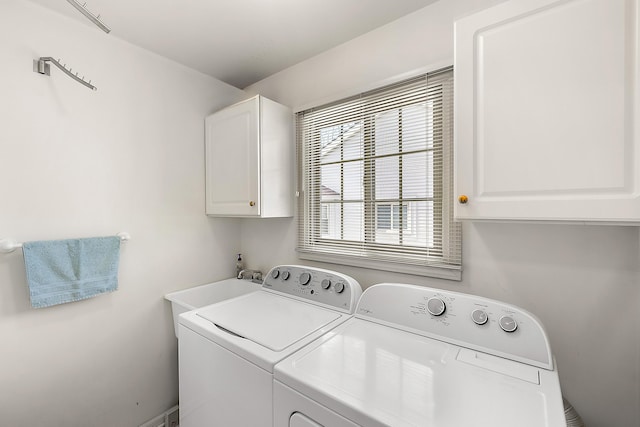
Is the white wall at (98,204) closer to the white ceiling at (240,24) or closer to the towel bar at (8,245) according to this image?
the towel bar at (8,245)

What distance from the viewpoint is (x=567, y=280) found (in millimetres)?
1104

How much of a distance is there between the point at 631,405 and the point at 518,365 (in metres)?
0.54

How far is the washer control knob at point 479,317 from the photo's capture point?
1.04m

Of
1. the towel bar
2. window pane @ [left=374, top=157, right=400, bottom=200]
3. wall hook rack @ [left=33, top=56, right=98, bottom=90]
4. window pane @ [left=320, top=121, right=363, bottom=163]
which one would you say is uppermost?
wall hook rack @ [left=33, top=56, right=98, bottom=90]

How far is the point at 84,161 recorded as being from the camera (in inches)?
A: 61.2

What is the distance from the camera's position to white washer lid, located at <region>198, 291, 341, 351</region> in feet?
3.64

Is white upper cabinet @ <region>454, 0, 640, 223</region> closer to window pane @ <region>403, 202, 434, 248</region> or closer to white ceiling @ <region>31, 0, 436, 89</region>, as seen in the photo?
window pane @ <region>403, 202, 434, 248</region>

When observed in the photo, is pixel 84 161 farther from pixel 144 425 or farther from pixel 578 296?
pixel 578 296

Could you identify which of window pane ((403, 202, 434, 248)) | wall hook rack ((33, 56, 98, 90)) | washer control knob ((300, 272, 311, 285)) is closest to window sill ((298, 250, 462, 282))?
window pane ((403, 202, 434, 248))

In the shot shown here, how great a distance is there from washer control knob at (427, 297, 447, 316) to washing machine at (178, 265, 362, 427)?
0.38m

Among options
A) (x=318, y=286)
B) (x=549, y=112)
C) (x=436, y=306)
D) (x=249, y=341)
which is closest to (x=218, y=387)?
(x=249, y=341)

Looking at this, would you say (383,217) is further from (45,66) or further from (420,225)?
(45,66)

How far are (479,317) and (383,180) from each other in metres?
0.84

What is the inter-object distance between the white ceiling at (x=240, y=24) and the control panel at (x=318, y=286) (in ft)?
4.67
